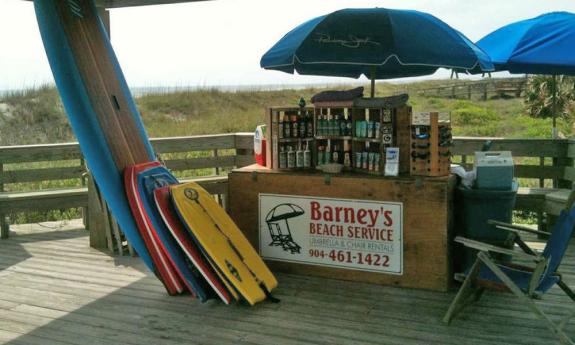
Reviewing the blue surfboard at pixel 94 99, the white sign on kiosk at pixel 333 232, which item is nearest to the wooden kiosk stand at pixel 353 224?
the white sign on kiosk at pixel 333 232

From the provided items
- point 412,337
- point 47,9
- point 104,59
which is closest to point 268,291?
point 412,337

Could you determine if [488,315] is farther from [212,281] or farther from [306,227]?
[212,281]

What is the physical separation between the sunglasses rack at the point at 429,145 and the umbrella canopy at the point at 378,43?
0.48 meters

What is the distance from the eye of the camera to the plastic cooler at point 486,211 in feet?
14.9

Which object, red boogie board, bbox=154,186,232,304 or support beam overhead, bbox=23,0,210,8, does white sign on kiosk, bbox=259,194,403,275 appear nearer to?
red boogie board, bbox=154,186,232,304

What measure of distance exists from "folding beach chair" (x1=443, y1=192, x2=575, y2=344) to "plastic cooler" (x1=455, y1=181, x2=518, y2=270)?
485 mm

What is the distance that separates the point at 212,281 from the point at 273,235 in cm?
92

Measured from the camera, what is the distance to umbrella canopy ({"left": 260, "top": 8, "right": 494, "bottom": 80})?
4.35 meters

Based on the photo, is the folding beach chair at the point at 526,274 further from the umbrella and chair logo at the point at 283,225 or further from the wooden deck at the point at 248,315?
the umbrella and chair logo at the point at 283,225

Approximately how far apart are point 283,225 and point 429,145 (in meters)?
1.38

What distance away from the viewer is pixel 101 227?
6.04 m

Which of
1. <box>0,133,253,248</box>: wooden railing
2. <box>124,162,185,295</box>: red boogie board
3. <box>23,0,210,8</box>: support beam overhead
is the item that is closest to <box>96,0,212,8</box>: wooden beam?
<box>23,0,210,8</box>: support beam overhead

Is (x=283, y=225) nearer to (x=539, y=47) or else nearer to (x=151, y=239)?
(x=151, y=239)

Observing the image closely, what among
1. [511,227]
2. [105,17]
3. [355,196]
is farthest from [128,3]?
[511,227]
